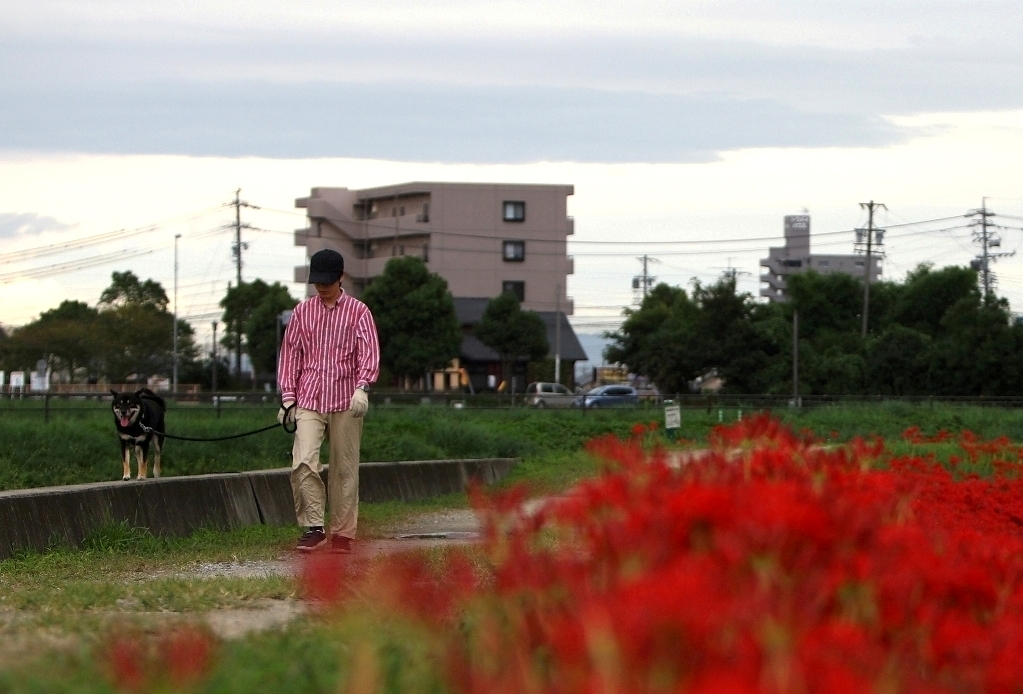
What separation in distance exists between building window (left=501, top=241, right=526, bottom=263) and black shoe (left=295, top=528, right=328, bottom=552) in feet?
305

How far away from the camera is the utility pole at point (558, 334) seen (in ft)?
307

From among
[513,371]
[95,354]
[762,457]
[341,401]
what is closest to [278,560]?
[341,401]

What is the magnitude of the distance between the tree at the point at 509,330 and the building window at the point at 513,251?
1659 cm

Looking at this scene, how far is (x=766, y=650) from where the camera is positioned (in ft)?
8.50

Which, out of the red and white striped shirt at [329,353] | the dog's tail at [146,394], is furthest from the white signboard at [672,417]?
the red and white striped shirt at [329,353]

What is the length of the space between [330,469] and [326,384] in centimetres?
67

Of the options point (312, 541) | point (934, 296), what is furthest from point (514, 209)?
point (312, 541)

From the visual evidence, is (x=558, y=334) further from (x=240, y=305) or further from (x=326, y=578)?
(x=326, y=578)

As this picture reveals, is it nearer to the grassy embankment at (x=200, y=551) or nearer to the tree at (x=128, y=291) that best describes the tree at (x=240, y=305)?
the tree at (x=128, y=291)

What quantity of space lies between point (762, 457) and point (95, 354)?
78610mm

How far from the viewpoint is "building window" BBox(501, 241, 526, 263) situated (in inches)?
4077

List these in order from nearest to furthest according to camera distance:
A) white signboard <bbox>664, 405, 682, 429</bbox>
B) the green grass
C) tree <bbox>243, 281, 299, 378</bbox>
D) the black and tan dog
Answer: the black and tan dog → the green grass → white signboard <bbox>664, 405, 682, 429</bbox> → tree <bbox>243, 281, 299, 378</bbox>

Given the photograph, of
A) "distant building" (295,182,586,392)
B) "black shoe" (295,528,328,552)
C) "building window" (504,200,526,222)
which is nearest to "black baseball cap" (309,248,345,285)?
"black shoe" (295,528,328,552)

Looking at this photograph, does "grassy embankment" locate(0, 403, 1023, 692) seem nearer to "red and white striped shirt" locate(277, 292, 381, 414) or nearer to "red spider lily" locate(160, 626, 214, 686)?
"red spider lily" locate(160, 626, 214, 686)
